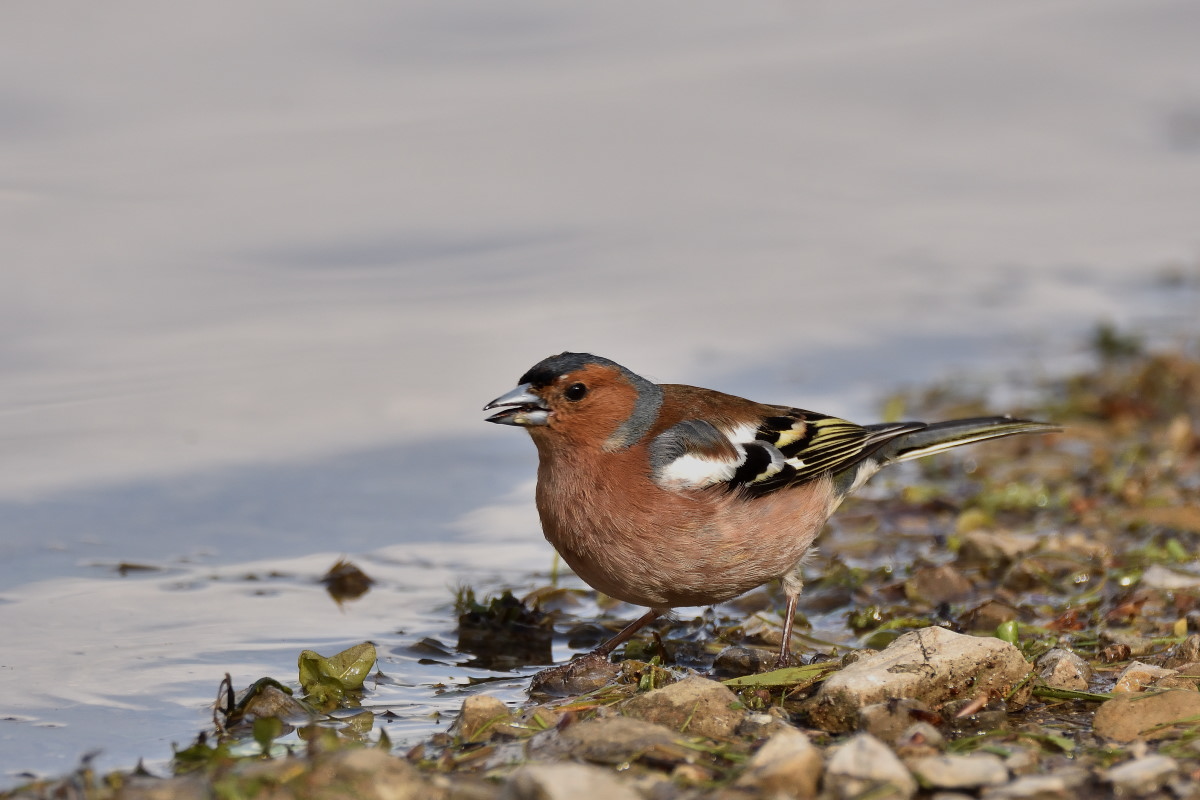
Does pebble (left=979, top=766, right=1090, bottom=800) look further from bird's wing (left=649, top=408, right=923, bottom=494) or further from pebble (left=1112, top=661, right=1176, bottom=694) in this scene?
bird's wing (left=649, top=408, right=923, bottom=494)

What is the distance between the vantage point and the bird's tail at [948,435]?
21.1 ft

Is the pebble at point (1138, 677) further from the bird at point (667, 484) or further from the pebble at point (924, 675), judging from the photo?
the bird at point (667, 484)

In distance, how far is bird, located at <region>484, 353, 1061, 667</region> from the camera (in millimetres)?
5090

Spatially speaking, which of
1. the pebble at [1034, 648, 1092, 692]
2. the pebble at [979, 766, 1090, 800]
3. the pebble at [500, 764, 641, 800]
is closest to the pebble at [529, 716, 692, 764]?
the pebble at [500, 764, 641, 800]

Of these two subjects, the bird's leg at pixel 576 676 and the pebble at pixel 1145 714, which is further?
the bird's leg at pixel 576 676

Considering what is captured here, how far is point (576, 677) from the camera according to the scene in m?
4.96

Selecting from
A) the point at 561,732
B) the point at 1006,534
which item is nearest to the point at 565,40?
the point at 1006,534

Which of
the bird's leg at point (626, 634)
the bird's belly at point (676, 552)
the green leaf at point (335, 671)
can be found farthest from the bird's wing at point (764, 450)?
the green leaf at point (335, 671)

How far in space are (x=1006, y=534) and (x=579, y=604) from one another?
6.38 feet

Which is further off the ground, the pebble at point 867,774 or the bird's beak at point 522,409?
the bird's beak at point 522,409

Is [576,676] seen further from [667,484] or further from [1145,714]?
[1145,714]

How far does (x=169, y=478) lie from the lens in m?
7.21

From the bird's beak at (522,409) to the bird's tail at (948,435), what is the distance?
1.75 metres

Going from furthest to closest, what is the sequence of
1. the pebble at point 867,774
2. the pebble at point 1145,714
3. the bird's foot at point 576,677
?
the bird's foot at point 576,677
the pebble at point 1145,714
the pebble at point 867,774
